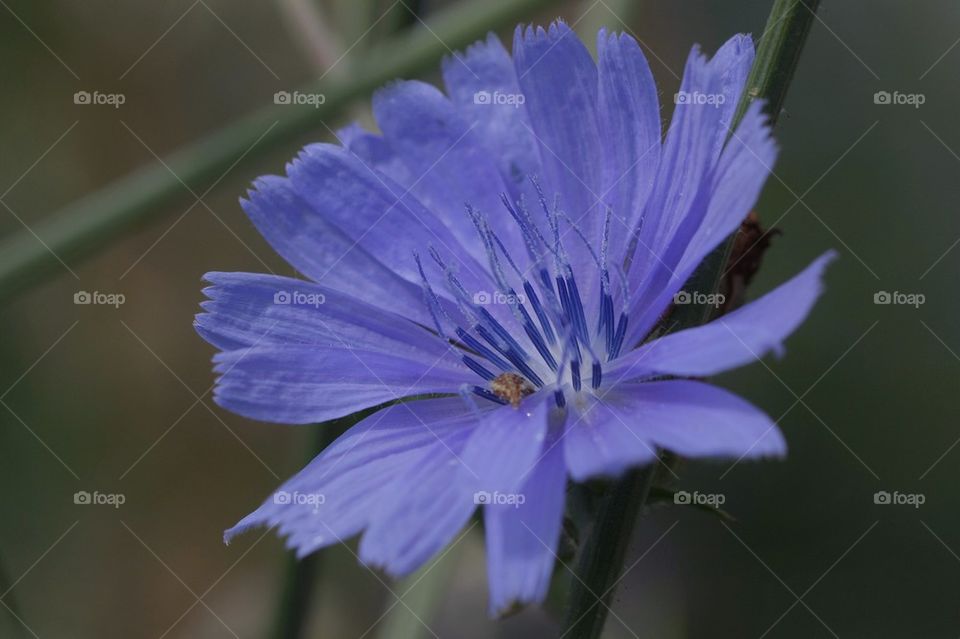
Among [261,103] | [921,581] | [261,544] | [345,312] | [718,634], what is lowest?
[921,581]

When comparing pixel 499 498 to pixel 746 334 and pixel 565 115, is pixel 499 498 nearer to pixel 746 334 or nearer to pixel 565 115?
pixel 746 334

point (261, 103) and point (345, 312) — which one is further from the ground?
point (261, 103)

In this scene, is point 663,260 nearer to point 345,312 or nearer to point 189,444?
point 345,312

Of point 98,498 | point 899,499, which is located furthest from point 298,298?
point 899,499

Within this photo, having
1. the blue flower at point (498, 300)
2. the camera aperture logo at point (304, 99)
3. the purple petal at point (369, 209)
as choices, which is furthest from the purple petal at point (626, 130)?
the camera aperture logo at point (304, 99)

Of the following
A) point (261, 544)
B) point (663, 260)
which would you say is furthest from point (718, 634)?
point (663, 260)

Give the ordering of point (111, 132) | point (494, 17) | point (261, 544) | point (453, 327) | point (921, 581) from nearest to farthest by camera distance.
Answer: point (453, 327)
point (494, 17)
point (921, 581)
point (261, 544)
point (111, 132)

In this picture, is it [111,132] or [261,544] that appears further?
[111,132]
